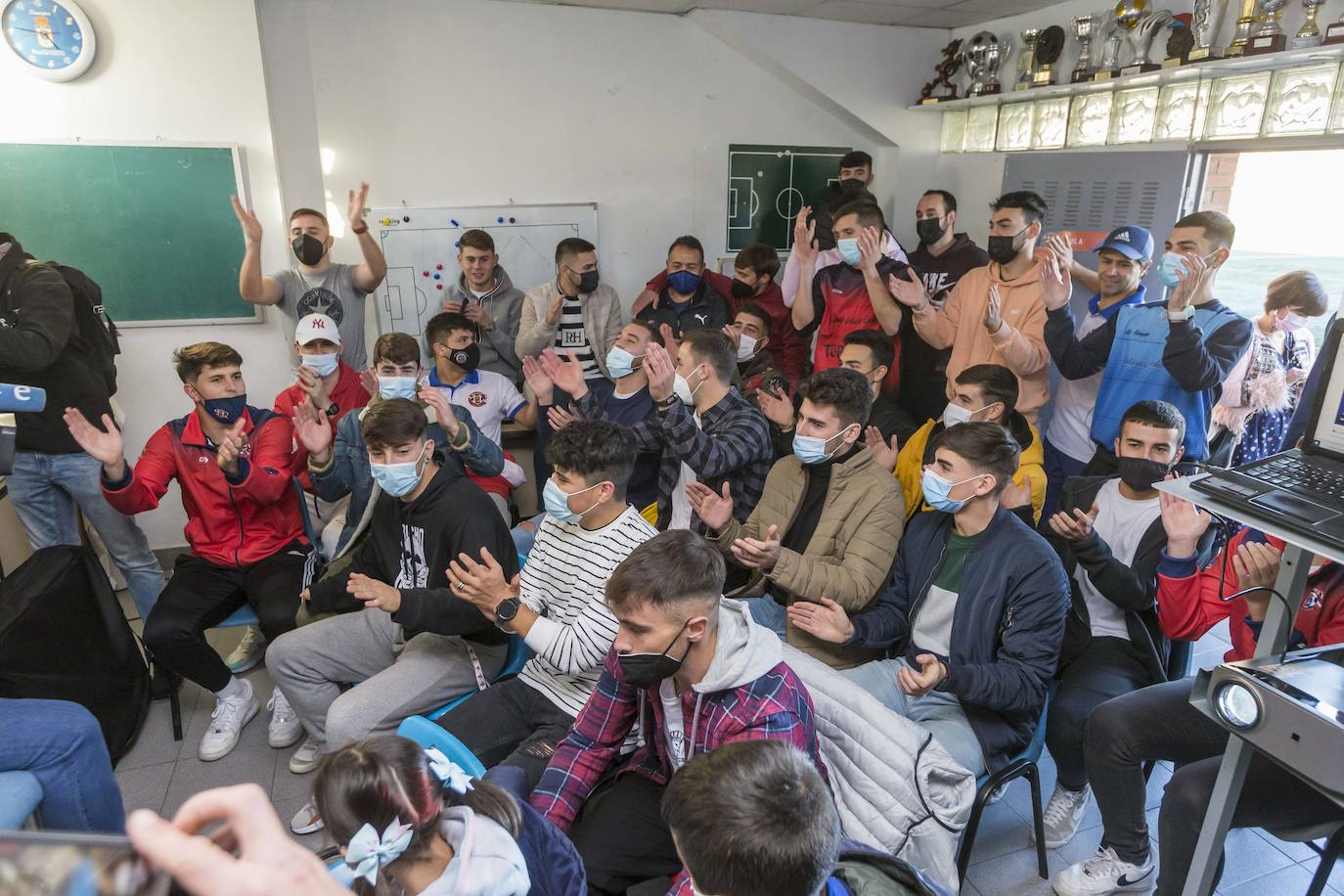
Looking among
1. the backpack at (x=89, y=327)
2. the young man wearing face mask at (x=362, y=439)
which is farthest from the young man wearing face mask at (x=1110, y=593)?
the backpack at (x=89, y=327)

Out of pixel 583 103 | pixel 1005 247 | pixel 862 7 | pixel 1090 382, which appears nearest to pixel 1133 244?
pixel 1005 247

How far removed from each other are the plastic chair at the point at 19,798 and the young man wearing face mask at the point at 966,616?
201cm

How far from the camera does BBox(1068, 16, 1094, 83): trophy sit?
4473 millimetres

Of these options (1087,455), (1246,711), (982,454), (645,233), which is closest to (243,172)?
(645,233)

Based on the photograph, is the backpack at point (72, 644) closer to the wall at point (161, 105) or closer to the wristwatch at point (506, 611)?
the wristwatch at point (506, 611)

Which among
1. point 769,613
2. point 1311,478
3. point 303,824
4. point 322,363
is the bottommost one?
point 303,824

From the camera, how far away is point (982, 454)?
7.66 ft

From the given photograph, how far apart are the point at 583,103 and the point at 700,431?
3.20 meters

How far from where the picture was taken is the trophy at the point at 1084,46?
4473 millimetres

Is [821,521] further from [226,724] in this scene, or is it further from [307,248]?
[307,248]

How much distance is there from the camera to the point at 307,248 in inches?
161

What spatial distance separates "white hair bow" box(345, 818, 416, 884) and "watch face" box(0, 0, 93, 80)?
13.8ft

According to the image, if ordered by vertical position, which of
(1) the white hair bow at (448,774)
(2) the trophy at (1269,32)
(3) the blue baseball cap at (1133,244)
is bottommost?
(1) the white hair bow at (448,774)

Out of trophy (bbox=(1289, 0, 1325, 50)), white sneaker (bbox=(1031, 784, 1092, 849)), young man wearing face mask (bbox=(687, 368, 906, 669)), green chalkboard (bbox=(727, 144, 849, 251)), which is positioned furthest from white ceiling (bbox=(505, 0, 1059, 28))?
white sneaker (bbox=(1031, 784, 1092, 849))
